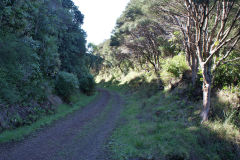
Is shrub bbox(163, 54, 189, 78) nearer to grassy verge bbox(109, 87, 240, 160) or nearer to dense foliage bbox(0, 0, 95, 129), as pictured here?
grassy verge bbox(109, 87, 240, 160)

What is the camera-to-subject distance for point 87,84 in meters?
21.2

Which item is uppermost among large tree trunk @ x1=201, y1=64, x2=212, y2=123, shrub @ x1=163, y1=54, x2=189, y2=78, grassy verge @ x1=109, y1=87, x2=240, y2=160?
shrub @ x1=163, y1=54, x2=189, y2=78

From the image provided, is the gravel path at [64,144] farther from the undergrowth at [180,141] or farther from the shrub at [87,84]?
the shrub at [87,84]

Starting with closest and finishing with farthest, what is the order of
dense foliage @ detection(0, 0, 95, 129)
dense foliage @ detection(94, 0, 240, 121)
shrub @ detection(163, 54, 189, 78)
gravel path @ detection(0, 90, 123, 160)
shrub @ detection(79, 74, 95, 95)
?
1. gravel path @ detection(0, 90, 123, 160)
2. dense foliage @ detection(94, 0, 240, 121)
3. dense foliage @ detection(0, 0, 95, 129)
4. shrub @ detection(163, 54, 189, 78)
5. shrub @ detection(79, 74, 95, 95)

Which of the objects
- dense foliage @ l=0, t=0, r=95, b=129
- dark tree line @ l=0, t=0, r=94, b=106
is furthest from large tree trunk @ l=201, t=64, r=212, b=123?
dark tree line @ l=0, t=0, r=94, b=106

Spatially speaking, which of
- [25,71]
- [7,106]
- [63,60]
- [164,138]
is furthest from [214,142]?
[63,60]

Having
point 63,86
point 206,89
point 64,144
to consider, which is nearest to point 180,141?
point 206,89

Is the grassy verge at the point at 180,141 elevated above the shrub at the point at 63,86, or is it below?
below

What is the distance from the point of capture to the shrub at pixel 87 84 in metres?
20.8

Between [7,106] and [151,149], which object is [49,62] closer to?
[7,106]

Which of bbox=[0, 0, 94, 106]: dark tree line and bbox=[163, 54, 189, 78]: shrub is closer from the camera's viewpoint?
bbox=[0, 0, 94, 106]: dark tree line

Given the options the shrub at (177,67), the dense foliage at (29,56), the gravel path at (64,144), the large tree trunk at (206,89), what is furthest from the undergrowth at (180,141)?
the shrub at (177,67)

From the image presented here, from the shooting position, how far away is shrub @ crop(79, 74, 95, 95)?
20828 mm

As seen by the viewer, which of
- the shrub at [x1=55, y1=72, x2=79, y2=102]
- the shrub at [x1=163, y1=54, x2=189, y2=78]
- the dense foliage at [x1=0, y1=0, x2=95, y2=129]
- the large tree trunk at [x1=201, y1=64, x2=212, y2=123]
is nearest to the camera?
the large tree trunk at [x1=201, y1=64, x2=212, y2=123]
